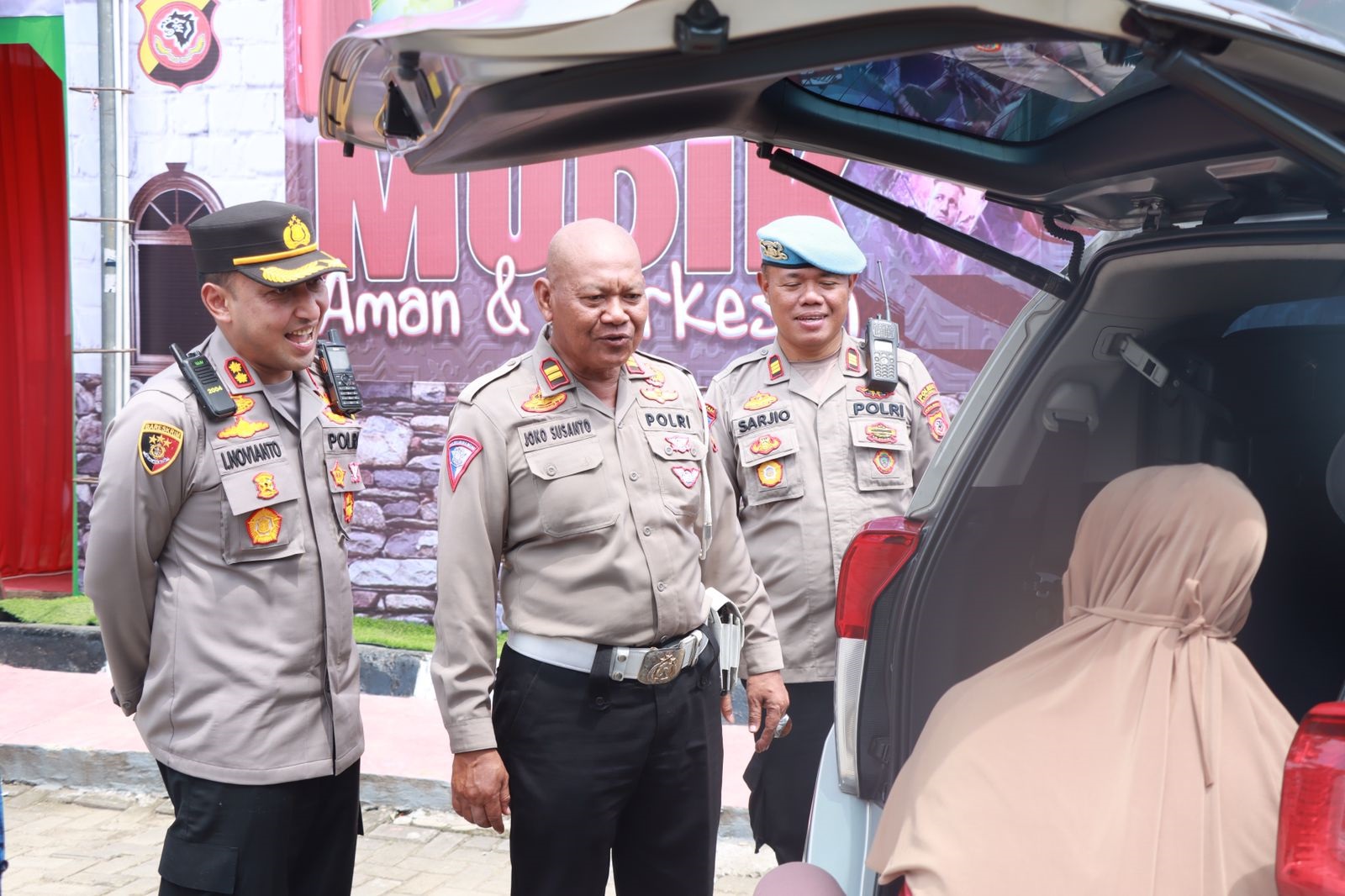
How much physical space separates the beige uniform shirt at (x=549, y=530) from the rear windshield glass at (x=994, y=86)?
1046 millimetres

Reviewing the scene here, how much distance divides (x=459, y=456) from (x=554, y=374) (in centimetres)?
29

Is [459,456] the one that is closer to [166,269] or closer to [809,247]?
[809,247]

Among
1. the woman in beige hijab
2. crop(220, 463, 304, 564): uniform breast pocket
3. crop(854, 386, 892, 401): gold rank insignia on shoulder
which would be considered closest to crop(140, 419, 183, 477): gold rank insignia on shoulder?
crop(220, 463, 304, 564): uniform breast pocket

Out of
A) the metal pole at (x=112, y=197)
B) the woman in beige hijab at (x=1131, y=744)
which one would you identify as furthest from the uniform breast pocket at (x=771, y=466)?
the metal pole at (x=112, y=197)

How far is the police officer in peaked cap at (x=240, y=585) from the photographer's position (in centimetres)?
284

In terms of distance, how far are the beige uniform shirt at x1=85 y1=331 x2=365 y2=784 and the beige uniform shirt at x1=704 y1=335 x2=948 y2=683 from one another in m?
1.17

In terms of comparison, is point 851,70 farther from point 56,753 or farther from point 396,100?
point 56,753

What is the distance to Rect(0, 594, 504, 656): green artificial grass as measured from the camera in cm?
632

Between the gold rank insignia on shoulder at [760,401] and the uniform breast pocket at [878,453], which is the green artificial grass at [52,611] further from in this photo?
the uniform breast pocket at [878,453]

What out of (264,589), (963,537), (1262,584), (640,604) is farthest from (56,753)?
(1262,584)

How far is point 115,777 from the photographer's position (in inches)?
205

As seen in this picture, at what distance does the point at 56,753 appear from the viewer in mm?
5270

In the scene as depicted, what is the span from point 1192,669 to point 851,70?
40.6 inches

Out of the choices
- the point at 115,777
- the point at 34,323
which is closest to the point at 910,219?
the point at 115,777
